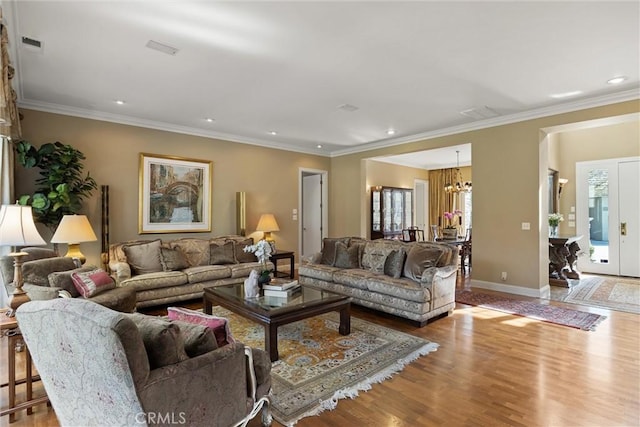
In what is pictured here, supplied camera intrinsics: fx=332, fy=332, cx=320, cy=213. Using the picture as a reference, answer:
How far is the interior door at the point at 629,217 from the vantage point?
646cm

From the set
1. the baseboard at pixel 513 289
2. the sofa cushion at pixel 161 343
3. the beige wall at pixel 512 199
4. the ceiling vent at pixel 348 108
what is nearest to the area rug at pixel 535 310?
the baseboard at pixel 513 289

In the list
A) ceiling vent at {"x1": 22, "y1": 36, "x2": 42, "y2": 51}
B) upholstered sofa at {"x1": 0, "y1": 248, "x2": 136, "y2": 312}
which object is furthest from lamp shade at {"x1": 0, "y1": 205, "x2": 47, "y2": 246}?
ceiling vent at {"x1": 22, "y1": 36, "x2": 42, "y2": 51}

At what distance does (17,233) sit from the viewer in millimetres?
2340

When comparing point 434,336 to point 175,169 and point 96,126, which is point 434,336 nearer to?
point 175,169

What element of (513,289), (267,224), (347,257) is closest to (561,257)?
(513,289)

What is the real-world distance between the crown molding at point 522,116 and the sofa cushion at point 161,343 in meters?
5.60

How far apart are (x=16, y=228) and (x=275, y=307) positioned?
2.04 m

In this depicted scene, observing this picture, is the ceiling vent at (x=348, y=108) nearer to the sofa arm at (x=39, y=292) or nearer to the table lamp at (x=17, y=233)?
the table lamp at (x=17, y=233)

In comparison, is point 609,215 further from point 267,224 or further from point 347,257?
point 267,224

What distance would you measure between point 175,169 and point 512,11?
5.23 metres

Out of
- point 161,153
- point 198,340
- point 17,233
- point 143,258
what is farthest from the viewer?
point 161,153

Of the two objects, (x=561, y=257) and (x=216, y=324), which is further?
(x=561, y=257)

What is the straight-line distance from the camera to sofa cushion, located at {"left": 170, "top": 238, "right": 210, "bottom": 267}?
5236mm

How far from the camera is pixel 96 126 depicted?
507 centimetres
